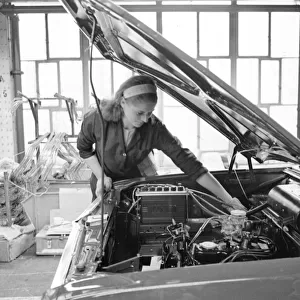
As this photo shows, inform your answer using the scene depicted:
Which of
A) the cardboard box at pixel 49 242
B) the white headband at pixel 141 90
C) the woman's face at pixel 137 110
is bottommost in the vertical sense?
the cardboard box at pixel 49 242

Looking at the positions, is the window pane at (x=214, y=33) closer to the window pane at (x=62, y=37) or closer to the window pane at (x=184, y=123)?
the window pane at (x=184, y=123)

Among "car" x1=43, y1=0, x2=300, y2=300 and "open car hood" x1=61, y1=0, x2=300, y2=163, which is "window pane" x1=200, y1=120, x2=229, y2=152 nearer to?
"car" x1=43, y1=0, x2=300, y2=300

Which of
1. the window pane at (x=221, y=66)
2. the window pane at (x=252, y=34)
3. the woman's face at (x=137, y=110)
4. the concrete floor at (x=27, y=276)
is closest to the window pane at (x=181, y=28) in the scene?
the window pane at (x=221, y=66)

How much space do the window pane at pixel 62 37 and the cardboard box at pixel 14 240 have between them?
4924 mm

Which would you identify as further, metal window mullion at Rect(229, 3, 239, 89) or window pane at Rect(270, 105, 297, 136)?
window pane at Rect(270, 105, 297, 136)

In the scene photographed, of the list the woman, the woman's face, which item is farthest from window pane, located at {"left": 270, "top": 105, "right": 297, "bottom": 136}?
the woman's face

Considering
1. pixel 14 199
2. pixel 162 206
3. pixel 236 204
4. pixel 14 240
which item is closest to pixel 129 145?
pixel 162 206

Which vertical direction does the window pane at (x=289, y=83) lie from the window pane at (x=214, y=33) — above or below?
below

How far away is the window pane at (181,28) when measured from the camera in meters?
8.28

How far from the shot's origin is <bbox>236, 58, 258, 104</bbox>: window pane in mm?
8500

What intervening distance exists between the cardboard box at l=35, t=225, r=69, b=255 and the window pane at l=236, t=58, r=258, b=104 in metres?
5.71

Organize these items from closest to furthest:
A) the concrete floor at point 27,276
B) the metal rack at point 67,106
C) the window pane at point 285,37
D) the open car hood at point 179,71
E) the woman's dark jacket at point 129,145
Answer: the open car hood at point 179,71, the woman's dark jacket at point 129,145, the concrete floor at point 27,276, the metal rack at point 67,106, the window pane at point 285,37

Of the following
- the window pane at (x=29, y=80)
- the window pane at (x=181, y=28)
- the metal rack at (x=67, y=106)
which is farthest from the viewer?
the window pane at (x=29, y=80)

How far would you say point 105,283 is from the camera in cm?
116
